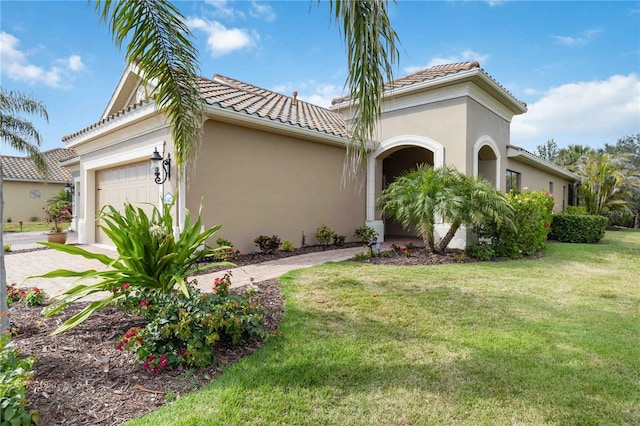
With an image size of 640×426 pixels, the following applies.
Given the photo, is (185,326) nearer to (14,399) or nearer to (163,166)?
(14,399)

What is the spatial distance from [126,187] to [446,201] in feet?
31.1

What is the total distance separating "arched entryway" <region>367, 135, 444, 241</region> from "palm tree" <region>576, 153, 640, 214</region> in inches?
536

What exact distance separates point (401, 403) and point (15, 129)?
485 inches

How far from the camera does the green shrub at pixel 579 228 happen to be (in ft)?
42.7

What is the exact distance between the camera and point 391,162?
52.1 feet

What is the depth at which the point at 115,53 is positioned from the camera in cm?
492

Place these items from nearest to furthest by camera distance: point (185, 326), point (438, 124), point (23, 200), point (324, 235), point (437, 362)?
point (185, 326), point (437, 362), point (324, 235), point (438, 124), point (23, 200)

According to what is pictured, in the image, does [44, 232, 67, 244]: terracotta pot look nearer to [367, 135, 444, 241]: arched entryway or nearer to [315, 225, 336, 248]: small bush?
[315, 225, 336, 248]: small bush

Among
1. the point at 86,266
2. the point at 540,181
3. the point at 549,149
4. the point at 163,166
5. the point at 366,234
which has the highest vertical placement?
the point at 549,149

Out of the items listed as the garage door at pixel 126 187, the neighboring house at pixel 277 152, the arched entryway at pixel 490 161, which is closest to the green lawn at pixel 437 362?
the neighboring house at pixel 277 152

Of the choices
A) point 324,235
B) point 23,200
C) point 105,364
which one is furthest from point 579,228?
point 23,200

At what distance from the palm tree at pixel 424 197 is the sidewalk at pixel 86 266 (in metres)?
1.98

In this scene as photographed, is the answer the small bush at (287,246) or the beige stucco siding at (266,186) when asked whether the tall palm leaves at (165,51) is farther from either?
the small bush at (287,246)

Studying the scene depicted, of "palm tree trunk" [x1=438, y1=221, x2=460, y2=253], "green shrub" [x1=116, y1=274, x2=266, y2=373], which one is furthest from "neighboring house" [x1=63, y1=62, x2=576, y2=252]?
"green shrub" [x1=116, y1=274, x2=266, y2=373]
